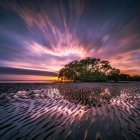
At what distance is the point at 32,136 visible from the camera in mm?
5258

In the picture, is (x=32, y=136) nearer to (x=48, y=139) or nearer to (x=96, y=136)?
(x=48, y=139)

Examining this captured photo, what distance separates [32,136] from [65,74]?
82.3 metres

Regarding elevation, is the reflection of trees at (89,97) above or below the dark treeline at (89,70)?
below

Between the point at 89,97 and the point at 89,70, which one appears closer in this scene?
the point at 89,97

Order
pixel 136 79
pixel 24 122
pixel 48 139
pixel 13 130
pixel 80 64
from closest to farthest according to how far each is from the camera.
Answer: pixel 48 139, pixel 13 130, pixel 24 122, pixel 80 64, pixel 136 79

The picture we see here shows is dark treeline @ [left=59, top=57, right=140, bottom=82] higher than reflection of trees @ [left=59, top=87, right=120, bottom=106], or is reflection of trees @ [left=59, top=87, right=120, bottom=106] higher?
dark treeline @ [left=59, top=57, right=140, bottom=82]

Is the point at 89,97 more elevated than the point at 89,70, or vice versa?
the point at 89,70

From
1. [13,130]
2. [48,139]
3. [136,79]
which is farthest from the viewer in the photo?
[136,79]

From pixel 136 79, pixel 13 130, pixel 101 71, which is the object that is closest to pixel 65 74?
pixel 101 71

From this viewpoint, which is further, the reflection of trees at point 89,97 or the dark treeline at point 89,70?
the dark treeline at point 89,70

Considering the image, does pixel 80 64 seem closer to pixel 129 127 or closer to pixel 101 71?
pixel 101 71

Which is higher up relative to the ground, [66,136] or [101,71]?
[101,71]

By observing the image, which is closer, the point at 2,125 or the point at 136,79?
the point at 2,125

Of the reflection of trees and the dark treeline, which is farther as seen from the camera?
the dark treeline
